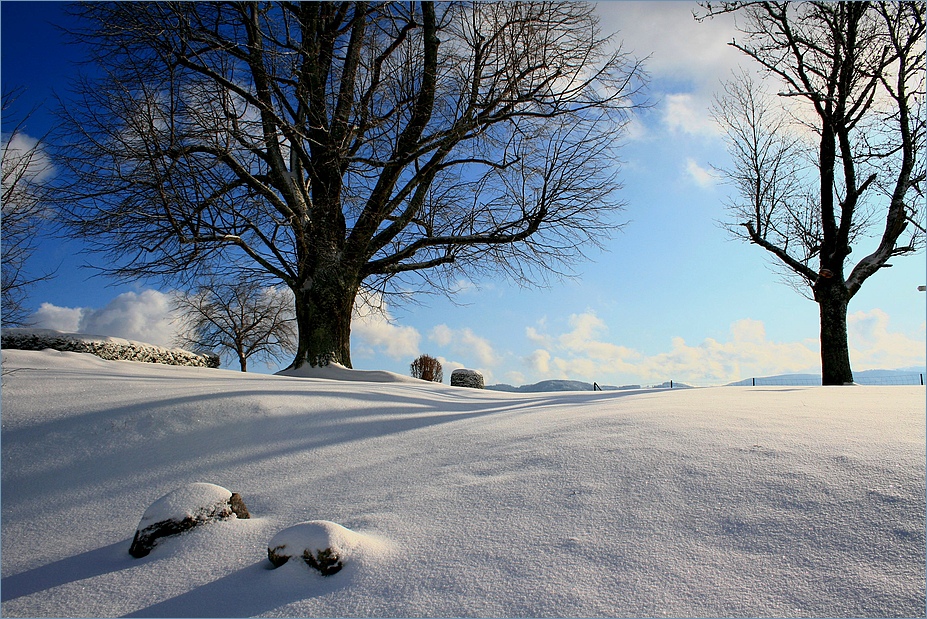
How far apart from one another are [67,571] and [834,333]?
11984mm

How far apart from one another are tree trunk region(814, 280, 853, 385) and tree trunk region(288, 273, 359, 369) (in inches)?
354

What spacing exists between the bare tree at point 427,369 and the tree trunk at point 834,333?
8733mm

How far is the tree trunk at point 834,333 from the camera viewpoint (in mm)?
10344

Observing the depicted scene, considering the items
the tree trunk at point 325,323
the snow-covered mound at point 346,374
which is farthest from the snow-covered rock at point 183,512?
the tree trunk at point 325,323

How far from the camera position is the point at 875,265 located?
35.5 ft

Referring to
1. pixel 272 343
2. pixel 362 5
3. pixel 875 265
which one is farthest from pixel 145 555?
pixel 272 343

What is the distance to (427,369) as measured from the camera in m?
14.9

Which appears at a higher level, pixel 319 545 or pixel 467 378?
A: pixel 467 378

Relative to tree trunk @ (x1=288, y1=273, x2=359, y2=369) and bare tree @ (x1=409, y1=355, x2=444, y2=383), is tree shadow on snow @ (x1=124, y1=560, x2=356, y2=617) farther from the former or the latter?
bare tree @ (x1=409, y1=355, x2=444, y2=383)

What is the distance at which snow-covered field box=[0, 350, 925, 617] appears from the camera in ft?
6.37

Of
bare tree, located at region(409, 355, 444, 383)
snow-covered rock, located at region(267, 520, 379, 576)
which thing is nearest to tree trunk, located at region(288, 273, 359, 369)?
bare tree, located at region(409, 355, 444, 383)

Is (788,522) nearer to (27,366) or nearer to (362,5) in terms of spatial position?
(27,366)

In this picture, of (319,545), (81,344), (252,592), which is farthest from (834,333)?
(81,344)

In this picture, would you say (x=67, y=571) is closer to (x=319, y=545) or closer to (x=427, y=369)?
(x=319, y=545)
